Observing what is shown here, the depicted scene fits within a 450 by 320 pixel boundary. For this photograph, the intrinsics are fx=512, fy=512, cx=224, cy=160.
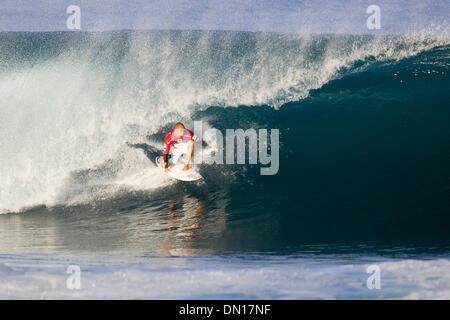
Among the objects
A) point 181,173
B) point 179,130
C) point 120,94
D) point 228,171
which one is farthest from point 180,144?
point 120,94

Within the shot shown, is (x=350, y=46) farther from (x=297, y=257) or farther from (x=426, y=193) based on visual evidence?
(x=297, y=257)

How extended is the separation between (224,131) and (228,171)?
45.5 inches

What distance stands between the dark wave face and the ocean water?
3cm

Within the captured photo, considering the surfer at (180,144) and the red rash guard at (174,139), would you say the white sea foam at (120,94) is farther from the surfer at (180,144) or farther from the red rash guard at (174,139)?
the red rash guard at (174,139)

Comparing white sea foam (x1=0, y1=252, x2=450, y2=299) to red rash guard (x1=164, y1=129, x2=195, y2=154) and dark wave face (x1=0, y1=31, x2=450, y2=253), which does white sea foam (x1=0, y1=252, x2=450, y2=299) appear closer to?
dark wave face (x1=0, y1=31, x2=450, y2=253)

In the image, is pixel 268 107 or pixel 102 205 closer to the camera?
pixel 102 205

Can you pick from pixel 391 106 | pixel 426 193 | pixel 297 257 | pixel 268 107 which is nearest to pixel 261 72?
pixel 268 107

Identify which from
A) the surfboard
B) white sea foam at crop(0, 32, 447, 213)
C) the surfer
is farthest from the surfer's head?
white sea foam at crop(0, 32, 447, 213)

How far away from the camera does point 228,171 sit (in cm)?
862

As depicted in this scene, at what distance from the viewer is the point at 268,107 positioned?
10141 mm

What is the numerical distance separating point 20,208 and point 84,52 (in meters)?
5.43

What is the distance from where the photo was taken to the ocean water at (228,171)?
15.9ft

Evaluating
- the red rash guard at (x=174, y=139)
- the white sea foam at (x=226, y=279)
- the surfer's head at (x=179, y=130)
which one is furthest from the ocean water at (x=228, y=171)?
the surfer's head at (x=179, y=130)

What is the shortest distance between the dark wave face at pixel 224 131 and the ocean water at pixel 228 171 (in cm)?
3
